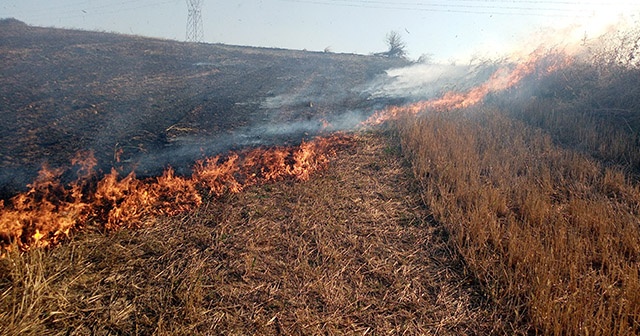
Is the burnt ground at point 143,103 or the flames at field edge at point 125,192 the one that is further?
the burnt ground at point 143,103

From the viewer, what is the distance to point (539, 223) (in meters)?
3.95

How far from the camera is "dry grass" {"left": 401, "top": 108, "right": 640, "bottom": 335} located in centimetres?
268

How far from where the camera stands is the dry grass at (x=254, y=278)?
8.34 ft

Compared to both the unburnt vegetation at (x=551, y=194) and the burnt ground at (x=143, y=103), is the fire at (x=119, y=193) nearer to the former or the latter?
the burnt ground at (x=143, y=103)

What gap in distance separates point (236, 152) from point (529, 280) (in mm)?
4278

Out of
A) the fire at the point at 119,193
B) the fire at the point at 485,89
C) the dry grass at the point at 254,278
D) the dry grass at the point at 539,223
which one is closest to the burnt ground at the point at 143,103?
the fire at the point at 119,193

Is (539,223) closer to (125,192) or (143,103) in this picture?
(125,192)

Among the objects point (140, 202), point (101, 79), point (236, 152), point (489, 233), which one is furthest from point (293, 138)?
point (101, 79)

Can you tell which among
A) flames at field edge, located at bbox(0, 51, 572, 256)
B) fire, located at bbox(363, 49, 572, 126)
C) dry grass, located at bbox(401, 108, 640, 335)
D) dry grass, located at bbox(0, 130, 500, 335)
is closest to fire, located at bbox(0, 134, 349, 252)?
flames at field edge, located at bbox(0, 51, 572, 256)

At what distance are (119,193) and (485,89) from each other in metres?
11.2

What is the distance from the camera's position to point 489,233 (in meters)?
3.71

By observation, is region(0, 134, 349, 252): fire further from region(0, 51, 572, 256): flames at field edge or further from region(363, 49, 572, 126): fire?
region(363, 49, 572, 126): fire

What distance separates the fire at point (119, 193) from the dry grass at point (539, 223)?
2.17 m

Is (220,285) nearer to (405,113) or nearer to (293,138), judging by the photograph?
(293,138)
